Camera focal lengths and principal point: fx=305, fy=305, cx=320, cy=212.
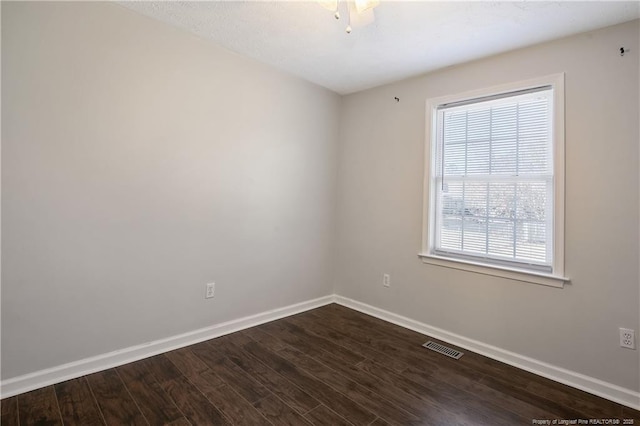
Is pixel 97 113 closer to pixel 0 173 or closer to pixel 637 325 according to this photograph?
pixel 0 173

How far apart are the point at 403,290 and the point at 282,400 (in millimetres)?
1656

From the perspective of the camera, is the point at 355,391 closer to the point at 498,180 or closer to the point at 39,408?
the point at 39,408

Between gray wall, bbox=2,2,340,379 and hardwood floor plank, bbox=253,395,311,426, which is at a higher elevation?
gray wall, bbox=2,2,340,379

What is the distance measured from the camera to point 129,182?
2.18m

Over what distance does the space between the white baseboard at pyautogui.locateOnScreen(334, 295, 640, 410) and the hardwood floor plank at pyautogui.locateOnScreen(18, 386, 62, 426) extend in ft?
8.51

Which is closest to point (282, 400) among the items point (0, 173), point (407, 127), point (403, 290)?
point (403, 290)

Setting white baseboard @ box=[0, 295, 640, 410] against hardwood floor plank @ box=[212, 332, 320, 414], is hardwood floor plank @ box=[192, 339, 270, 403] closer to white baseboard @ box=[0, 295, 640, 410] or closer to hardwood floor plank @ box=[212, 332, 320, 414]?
hardwood floor plank @ box=[212, 332, 320, 414]

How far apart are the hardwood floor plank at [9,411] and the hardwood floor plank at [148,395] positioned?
496mm

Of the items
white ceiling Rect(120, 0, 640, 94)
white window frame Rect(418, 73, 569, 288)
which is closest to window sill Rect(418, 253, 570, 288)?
white window frame Rect(418, 73, 569, 288)

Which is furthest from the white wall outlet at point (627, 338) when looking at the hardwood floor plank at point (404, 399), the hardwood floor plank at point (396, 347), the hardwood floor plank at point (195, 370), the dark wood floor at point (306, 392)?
the hardwood floor plank at point (195, 370)

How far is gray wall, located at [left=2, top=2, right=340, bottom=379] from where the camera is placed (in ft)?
5.95

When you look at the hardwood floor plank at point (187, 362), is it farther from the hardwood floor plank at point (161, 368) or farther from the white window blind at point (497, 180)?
the white window blind at point (497, 180)

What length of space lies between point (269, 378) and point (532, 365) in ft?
6.34

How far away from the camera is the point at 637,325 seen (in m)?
1.93
